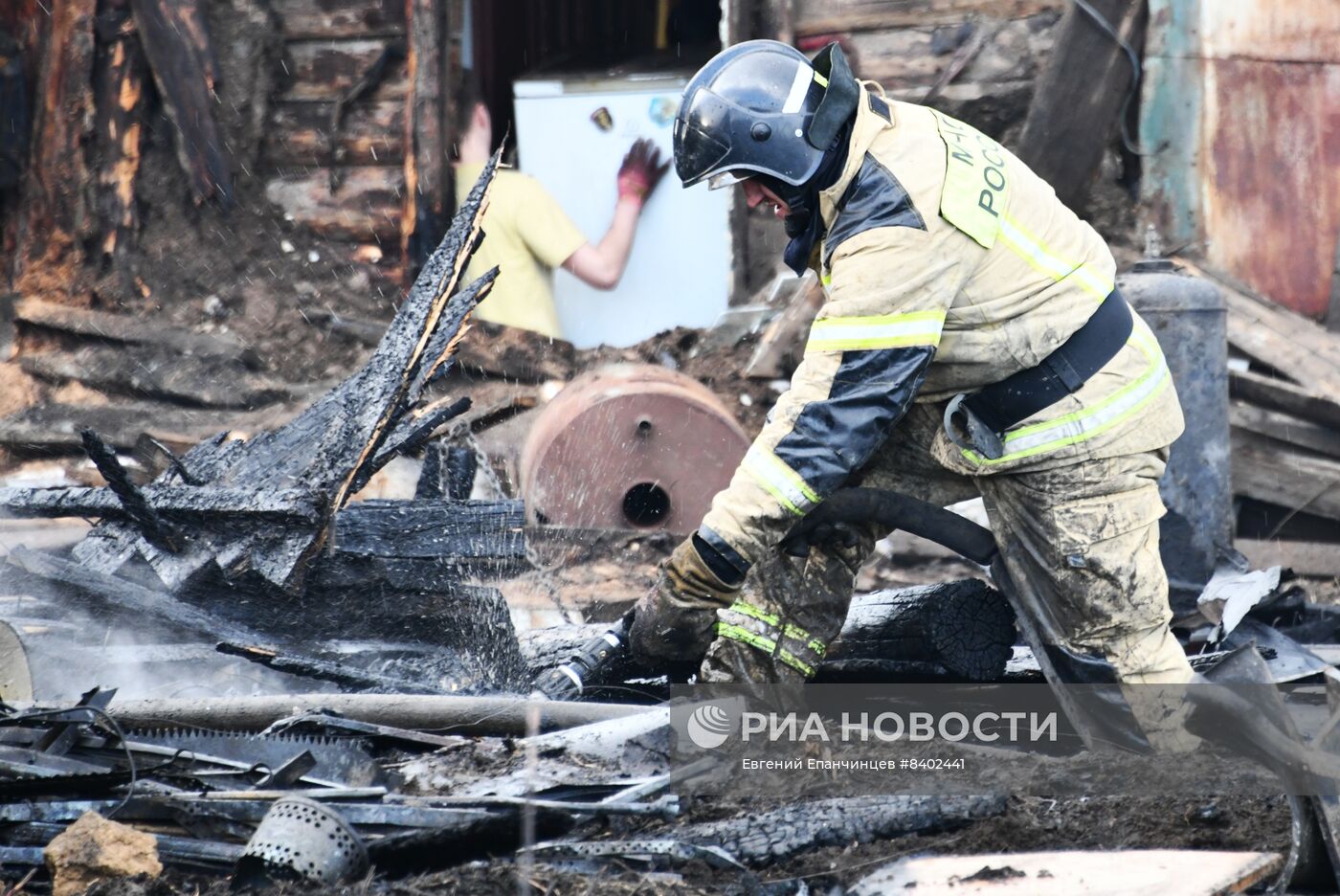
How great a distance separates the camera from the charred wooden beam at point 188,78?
26.9 feet

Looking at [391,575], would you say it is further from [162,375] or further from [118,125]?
[118,125]

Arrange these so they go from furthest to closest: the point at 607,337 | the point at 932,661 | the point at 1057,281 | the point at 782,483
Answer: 1. the point at 607,337
2. the point at 932,661
3. the point at 1057,281
4. the point at 782,483

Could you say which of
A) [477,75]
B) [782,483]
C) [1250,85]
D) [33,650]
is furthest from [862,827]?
[477,75]

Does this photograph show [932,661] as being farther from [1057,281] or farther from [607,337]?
[607,337]

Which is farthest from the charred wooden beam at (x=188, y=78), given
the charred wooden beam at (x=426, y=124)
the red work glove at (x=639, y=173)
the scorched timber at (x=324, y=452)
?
the scorched timber at (x=324, y=452)

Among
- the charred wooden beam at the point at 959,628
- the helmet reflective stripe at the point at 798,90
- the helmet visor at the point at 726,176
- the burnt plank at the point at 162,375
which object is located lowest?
the charred wooden beam at the point at 959,628

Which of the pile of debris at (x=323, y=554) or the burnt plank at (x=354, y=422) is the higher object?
the burnt plank at (x=354, y=422)

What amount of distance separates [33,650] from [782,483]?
250 cm

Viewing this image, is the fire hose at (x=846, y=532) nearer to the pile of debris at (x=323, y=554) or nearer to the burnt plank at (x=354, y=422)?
the pile of debris at (x=323, y=554)

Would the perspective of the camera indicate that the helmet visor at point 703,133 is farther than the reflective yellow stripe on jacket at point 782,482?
Yes

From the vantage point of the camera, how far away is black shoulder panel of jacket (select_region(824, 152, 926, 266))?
3.31 metres

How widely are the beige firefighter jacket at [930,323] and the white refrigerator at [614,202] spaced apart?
4.47 m

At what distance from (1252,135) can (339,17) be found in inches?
210

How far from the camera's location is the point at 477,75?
8.61 metres
